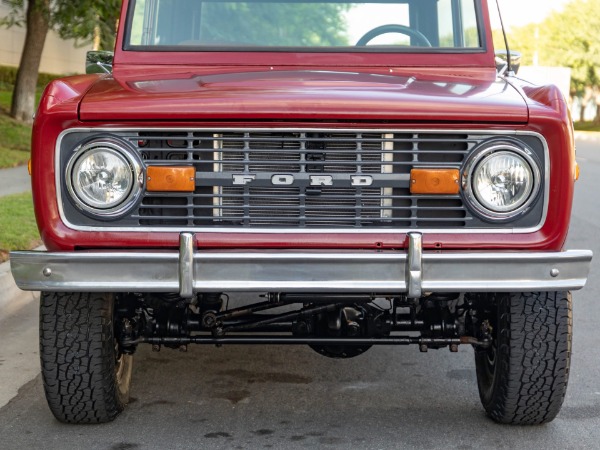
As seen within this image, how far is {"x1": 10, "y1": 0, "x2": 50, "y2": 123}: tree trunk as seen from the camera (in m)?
22.6

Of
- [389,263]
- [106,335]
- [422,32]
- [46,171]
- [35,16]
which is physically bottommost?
[106,335]

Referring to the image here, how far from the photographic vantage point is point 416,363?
5.98m

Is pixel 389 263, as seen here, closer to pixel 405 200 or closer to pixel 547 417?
pixel 405 200

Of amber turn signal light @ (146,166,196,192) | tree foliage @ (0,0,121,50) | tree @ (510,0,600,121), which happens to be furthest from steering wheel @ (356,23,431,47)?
tree @ (510,0,600,121)

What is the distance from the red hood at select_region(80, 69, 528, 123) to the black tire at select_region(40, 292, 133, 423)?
30.0 inches

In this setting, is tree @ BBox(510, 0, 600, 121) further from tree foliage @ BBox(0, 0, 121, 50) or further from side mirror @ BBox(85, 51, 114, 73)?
side mirror @ BBox(85, 51, 114, 73)

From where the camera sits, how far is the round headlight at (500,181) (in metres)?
4.18

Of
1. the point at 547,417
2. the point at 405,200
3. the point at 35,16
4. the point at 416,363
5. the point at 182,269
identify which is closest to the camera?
the point at 182,269

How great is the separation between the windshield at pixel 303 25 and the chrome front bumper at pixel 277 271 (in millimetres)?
1557

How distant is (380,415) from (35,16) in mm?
19085

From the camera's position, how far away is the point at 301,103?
13.6 feet

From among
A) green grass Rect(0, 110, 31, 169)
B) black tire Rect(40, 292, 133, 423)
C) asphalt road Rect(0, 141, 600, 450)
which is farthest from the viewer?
green grass Rect(0, 110, 31, 169)

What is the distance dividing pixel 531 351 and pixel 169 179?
1.57 meters

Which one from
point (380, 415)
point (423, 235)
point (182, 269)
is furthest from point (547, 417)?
point (182, 269)
